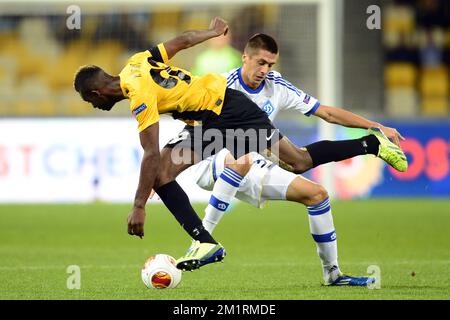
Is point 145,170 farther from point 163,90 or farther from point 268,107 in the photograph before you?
point 268,107

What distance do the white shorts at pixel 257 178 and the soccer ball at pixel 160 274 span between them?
958mm

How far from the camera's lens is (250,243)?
10.8 metres

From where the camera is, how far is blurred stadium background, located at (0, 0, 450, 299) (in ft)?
41.0

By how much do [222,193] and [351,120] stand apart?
44.6 inches

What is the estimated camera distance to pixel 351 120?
788 cm

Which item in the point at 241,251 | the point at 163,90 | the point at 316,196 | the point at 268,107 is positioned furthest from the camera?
the point at 241,251

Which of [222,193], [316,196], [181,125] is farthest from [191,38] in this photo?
[181,125]

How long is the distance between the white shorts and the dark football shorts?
244 millimetres

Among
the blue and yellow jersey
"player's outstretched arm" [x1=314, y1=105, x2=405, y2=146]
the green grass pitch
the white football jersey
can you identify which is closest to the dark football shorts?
the blue and yellow jersey

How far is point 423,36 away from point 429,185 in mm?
4396

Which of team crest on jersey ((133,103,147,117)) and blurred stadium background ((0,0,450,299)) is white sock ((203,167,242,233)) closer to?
team crest on jersey ((133,103,147,117))
